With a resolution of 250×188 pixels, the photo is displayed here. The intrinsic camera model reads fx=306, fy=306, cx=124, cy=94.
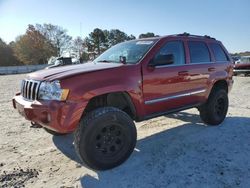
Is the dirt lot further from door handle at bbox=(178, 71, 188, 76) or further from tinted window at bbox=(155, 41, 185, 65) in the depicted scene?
tinted window at bbox=(155, 41, 185, 65)

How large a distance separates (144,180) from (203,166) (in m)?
1.00

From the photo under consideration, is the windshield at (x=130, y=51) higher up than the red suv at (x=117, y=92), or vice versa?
the windshield at (x=130, y=51)

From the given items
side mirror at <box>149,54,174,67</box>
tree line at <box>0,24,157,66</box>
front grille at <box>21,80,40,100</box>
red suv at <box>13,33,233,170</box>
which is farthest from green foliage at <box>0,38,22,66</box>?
side mirror at <box>149,54,174,67</box>

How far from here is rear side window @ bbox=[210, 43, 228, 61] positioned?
6.86 m

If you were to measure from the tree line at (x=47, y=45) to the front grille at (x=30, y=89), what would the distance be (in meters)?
62.3

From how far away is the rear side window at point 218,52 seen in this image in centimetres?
686

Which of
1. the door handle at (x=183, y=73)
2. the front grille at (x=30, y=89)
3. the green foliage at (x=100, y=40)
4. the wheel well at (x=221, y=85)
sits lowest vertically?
the wheel well at (x=221, y=85)

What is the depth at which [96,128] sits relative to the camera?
4.36 m

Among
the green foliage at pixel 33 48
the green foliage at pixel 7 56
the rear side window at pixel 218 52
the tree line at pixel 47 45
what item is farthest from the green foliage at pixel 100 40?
the rear side window at pixel 218 52

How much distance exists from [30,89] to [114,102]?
54.3 inches

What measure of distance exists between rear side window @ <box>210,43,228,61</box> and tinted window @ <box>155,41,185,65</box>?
49.7 inches

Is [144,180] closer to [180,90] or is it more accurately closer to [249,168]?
[249,168]

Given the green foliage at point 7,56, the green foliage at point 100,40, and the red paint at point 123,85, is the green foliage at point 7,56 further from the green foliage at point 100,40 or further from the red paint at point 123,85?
the red paint at point 123,85

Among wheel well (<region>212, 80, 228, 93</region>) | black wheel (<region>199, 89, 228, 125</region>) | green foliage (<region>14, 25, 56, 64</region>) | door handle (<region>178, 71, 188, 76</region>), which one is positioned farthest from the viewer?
green foliage (<region>14, 25, 56, 64</region>)
